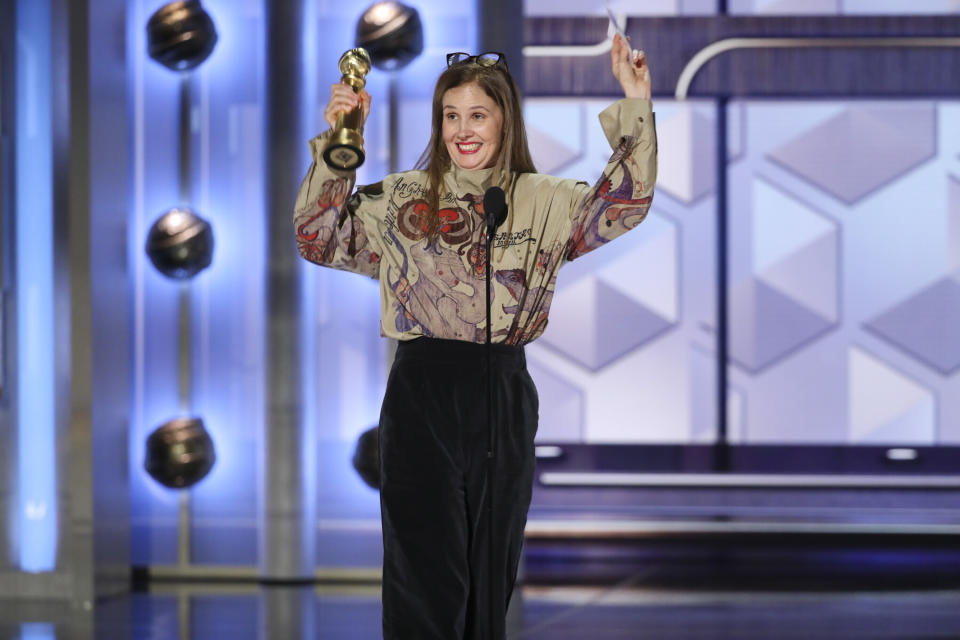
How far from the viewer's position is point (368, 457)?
10.7 ft

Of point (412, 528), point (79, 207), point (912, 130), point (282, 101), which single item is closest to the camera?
point (412, 528)

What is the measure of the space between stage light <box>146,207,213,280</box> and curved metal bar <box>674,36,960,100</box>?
7.51 feet

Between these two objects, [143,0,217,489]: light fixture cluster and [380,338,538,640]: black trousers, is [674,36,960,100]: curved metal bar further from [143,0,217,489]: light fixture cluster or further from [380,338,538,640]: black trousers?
[380,338,538,640]: black trousers

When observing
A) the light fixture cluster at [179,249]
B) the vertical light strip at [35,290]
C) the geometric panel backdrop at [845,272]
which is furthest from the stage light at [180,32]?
the geometric panel backdrop at [845,272]

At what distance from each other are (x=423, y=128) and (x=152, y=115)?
2.95 ft

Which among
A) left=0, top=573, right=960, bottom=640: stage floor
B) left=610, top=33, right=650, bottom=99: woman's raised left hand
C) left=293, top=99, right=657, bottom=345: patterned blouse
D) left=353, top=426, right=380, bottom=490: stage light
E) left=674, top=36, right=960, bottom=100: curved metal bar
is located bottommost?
left=0, top=573, right=960, bottom=640: stage floor

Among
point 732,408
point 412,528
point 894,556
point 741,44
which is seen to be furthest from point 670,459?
point 412,528

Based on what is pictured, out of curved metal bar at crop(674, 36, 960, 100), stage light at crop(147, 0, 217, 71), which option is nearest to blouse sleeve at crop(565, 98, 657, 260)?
stage light at crop(147, 0, 217, 71)

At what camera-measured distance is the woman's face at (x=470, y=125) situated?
1.51 metres

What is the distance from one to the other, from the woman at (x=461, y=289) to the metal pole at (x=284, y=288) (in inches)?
74.1

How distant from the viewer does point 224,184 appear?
3508 mm

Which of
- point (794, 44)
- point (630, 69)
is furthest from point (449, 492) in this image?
point (794, 44)

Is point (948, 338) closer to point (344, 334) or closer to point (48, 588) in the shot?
point (344, 334)

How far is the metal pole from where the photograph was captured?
11.1 feet
